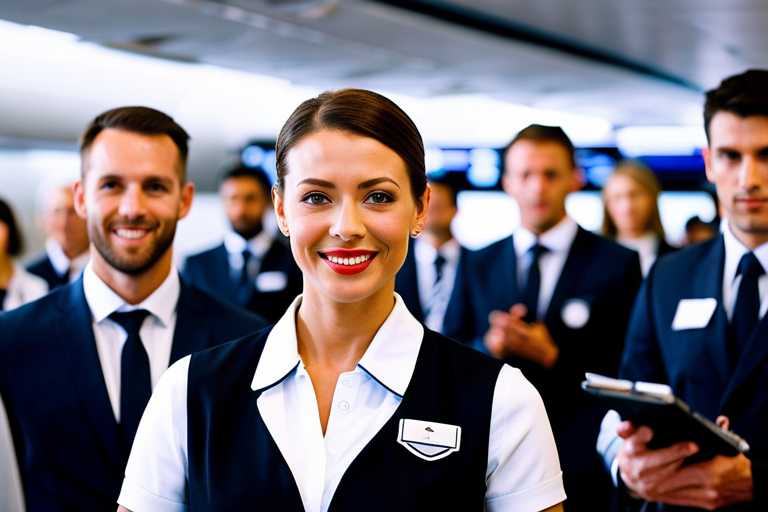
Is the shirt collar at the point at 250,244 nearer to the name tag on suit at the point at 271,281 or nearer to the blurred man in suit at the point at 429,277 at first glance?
the name tag on suit at the point at 271,281

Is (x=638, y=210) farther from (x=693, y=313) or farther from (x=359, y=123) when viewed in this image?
(x=359, y=123)

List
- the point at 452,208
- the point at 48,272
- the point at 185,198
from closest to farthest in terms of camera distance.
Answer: the point at 185,198, the point at 48,272, the point at 452,208

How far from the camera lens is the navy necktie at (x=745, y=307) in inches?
89.0

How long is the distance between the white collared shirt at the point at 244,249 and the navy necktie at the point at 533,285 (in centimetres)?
218

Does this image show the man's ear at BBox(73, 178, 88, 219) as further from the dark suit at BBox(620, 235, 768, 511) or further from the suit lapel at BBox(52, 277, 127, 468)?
the dark suit at BBox(620, 235, 768, 511)

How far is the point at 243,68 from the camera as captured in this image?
7.04 m

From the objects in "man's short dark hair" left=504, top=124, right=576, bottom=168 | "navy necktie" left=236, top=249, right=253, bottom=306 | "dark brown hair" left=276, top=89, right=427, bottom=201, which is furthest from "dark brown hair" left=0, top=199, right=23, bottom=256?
"dark brown hair" left=276, top=89, right=427, bottom=201

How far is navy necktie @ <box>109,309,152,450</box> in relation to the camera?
2.08 m

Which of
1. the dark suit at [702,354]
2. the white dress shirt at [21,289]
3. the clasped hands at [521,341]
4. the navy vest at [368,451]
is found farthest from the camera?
the white dress shirt at [21,289]

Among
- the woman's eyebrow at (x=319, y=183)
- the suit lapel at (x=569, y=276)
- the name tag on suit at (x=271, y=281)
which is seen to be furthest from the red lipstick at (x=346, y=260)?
the name tag on suit at (x=271, y=281)

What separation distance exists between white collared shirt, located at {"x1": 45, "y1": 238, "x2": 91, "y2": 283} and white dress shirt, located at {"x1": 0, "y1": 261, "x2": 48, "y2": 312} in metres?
0.20

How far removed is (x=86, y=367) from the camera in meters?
2.10

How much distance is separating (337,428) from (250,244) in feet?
12.1

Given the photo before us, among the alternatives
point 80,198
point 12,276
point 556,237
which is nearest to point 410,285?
point 556,237
